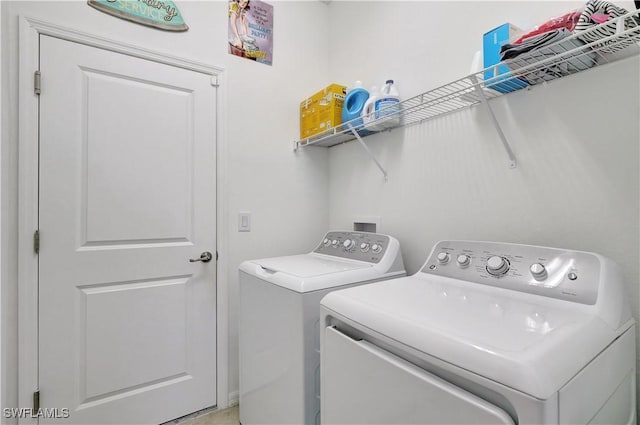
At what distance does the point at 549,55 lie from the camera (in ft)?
3.26

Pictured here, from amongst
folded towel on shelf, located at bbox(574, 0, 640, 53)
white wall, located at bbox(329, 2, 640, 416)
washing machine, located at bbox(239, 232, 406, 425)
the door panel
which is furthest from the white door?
folded towel on shelf, located at bbox(574, 0, 640, 53)

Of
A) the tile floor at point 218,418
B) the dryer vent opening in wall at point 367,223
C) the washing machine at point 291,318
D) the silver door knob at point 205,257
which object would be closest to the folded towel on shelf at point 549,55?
the washing machine at point 291,318

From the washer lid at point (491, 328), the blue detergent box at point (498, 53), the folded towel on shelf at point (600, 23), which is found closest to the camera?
the washer lid at point (491, 328)

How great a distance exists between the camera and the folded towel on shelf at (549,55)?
36.7 inches

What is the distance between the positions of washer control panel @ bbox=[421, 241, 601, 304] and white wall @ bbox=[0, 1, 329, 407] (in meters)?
1.17

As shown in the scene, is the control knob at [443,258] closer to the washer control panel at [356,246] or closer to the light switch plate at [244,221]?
the washer control panel at [356,246]

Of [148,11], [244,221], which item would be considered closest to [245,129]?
[244,221]

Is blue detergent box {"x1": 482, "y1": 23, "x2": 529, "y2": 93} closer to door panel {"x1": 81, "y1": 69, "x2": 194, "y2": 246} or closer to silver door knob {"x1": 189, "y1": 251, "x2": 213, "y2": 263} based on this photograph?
door panel {"x1": 81, "y1": 69, "x2": 194, "y2": 246}

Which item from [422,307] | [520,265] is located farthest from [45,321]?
[520,265]

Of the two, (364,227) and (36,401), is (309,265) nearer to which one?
(364,227)

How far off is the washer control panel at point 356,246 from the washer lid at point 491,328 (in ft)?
1.58

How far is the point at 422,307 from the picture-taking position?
89 cm

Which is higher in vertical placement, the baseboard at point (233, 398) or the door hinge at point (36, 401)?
the door hinge at point (36, 401)

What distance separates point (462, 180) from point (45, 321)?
83.8 inches
